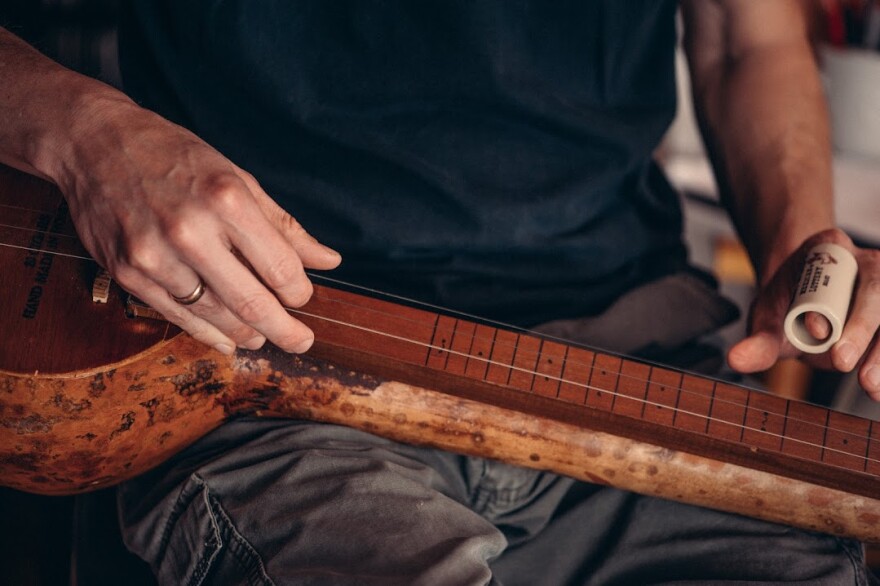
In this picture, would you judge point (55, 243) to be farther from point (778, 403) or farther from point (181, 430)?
point (778, 403)

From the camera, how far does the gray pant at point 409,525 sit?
26.0 inches

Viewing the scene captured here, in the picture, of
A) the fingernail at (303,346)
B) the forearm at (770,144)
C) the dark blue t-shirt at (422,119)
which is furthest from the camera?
the forearm at (770,144)

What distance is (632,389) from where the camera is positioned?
774mm

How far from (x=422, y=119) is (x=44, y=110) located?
407mm

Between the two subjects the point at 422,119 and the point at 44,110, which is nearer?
the point at 44,110

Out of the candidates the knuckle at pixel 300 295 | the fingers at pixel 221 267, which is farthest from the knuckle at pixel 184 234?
the knuckle at pixel 300 295

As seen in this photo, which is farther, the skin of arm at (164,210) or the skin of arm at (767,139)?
the skin of arm at (767,139)

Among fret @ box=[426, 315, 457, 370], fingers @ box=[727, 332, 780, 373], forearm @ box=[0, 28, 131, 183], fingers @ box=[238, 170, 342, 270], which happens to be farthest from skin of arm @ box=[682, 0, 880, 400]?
forearm @ box=[0, 28, 131, 183]

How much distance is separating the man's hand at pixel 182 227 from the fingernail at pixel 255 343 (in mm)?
25

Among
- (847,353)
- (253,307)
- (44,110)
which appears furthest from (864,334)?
(44,110)

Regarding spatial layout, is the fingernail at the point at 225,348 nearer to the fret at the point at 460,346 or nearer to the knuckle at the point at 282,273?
the knuckle at the point at 282,273

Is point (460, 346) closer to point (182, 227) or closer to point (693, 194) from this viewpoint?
point (182, 227)

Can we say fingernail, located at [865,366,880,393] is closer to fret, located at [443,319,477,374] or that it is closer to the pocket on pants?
fret, located at [443,319,477,374]

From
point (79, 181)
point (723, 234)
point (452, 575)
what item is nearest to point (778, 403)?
point (452, 575)
